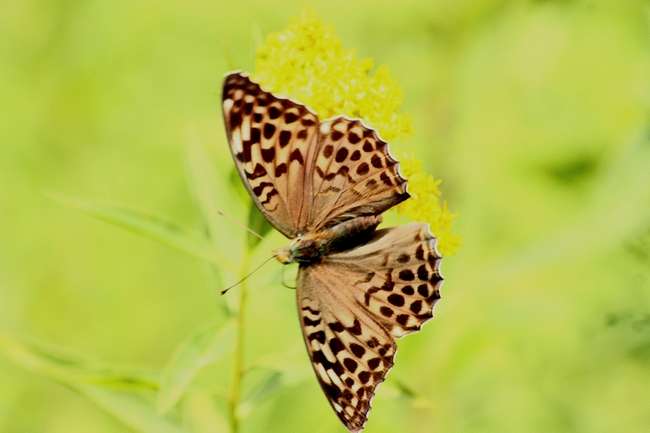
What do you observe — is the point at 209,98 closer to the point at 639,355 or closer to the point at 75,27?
the point at 75,27

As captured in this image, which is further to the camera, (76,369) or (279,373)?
(279,373)

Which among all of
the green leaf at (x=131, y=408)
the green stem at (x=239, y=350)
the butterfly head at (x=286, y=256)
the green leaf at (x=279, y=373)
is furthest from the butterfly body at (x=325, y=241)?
the green leaf at (x=131, y=408)

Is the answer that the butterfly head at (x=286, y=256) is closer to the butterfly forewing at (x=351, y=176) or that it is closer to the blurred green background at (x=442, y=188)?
the butterfly forewing at (x=351, y=176)

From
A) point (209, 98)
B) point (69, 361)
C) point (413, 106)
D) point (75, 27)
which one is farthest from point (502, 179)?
point (75, 27)

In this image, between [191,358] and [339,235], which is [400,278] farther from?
[191,358]

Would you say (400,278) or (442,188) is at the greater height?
(442,188)

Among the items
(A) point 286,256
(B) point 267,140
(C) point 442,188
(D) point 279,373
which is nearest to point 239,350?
(D) point 279,373

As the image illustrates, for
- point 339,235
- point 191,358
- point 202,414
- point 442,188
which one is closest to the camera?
point 191,358
